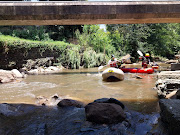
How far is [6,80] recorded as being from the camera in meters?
7.78

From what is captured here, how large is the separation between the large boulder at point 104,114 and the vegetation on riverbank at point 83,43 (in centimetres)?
1115

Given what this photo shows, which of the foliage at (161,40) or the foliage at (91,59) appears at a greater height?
the foliage at (161,40)

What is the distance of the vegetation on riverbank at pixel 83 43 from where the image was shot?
12781 mm

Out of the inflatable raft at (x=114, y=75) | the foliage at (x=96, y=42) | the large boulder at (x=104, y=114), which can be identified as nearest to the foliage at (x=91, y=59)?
the foliage at (x=96, y=42)

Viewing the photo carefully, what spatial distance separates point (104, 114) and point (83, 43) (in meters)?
15.3

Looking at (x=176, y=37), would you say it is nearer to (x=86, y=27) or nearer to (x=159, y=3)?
(x=86, y=27)

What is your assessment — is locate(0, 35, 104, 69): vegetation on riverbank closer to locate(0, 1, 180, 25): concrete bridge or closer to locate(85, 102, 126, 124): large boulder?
locate(0, 1, 180, 25): concrete bridge

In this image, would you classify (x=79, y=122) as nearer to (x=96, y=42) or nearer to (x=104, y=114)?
(x=104, y=114)

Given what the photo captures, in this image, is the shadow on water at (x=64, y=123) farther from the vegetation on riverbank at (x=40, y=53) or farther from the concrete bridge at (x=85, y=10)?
the vegetation on riverbank at (x=40, y=53)

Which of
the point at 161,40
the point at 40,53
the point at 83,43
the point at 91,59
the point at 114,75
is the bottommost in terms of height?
the point at 114,75

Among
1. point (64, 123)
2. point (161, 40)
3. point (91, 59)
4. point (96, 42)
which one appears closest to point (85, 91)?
point (64, 123)

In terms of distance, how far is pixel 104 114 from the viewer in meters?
2.78

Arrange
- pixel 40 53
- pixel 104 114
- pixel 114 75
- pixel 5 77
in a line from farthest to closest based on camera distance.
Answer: pixel 40 53 < pixel 5 77 < pixel 114 75 < pixel 104 114

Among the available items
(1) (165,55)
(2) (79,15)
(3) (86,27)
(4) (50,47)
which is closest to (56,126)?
(2) (79,15)
